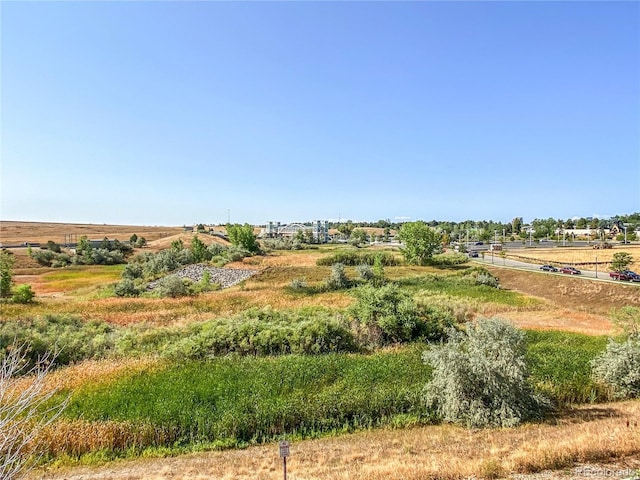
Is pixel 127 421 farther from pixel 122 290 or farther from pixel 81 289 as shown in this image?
pixel 81 289

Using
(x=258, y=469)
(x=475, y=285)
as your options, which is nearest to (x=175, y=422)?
(x=258, y=469)

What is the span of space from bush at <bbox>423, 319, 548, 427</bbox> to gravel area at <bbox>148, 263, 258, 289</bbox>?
4158 cm

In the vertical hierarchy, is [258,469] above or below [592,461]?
below

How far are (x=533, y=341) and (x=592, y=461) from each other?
15094 mm

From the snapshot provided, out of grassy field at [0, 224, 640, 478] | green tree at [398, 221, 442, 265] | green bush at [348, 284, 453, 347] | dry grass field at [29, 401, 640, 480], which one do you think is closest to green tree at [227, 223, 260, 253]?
green tree at [398, 221, 442, 265]

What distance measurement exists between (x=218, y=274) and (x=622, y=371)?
50.5 metres

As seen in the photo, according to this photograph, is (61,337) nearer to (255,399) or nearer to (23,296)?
(255,399)

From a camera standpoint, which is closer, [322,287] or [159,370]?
[159,370]

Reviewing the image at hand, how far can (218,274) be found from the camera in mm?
58750

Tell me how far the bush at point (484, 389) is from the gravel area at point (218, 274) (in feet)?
136

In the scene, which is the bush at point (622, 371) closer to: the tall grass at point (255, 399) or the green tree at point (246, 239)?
the tall grass at point (255, 399)

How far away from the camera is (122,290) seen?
147 feet

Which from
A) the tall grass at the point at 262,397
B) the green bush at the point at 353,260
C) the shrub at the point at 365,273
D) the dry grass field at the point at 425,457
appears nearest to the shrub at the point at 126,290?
the shrub at the point at 365,273

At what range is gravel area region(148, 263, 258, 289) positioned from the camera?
179ft
